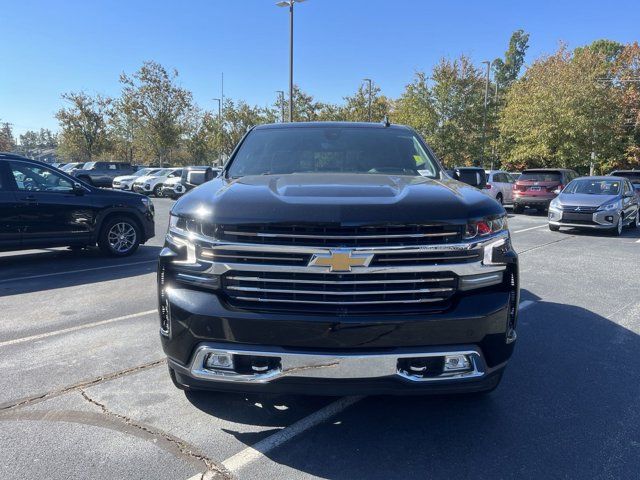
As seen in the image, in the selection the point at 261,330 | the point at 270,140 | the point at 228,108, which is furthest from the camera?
the point at 228,108

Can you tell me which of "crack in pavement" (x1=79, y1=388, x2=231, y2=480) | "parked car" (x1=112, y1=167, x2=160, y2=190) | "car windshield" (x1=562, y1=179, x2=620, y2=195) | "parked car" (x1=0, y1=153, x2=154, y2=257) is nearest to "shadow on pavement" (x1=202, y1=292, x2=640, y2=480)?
"crack in pavement" (x1=79, y1=388, x2=231, y2=480)

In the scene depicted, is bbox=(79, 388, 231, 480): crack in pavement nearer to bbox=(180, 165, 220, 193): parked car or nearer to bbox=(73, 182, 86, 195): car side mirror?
bbox=(180, 165, 220, 193): parked car

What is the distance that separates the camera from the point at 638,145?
34.7 metres

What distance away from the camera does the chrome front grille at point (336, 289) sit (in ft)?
8.66

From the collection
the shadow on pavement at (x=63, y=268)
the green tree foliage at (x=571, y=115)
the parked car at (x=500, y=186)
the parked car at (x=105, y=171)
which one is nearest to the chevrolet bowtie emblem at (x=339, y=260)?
the shadow on pavement at (x=63, y=268)

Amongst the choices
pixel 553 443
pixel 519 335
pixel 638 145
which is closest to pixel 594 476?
pixel 553 443

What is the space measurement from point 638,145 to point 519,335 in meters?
36.8

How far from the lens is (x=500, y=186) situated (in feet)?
67.6

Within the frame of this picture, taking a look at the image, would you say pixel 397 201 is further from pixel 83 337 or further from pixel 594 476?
pixel 83 337

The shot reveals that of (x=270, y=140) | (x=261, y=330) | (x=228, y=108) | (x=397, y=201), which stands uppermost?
(x=228, y=108)

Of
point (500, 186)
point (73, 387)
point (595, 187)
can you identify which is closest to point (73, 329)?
point (73, 387)

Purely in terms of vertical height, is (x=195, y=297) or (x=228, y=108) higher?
(x=228, y=108)

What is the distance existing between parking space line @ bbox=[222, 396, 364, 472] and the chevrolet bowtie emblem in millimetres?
1122

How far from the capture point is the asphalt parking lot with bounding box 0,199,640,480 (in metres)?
2.71
